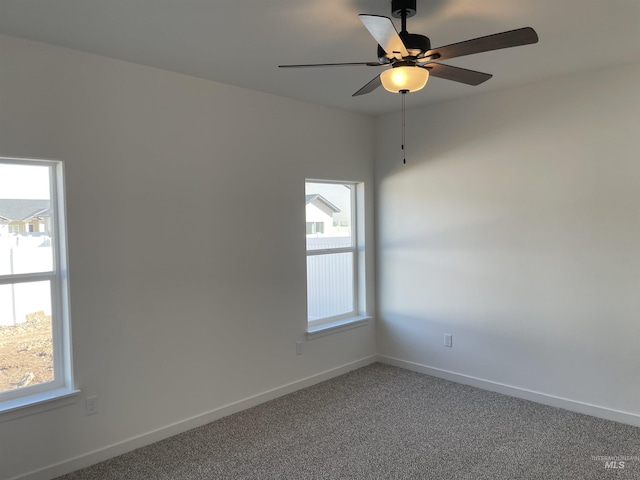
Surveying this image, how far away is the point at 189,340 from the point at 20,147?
5.40 ft

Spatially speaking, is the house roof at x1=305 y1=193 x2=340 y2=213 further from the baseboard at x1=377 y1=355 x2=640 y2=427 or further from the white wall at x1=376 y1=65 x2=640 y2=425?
the baseboard at x1=377 y1=355 x2=640 y2=427

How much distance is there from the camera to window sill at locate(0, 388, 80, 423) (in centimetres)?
250

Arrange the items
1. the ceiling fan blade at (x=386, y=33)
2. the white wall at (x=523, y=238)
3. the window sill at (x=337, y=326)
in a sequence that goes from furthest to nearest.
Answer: the window sill at (x=337, y=326), the white wall at (x=523, y=238), the ceiling fan blade at (x=386, y=33)

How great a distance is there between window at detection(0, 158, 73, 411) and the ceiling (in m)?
0.84

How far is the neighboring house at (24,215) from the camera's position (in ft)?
8.50

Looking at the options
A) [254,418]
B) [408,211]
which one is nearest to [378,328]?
[408,211]

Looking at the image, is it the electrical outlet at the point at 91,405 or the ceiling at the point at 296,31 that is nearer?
the ceiling at the point at 296,31

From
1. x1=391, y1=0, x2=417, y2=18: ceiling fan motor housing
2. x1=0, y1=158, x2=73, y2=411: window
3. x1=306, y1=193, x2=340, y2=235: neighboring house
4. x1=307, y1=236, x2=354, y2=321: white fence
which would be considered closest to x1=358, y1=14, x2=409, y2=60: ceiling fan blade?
x1=391, y1=0, x2=417, y2=18: ceiling fan motor housing

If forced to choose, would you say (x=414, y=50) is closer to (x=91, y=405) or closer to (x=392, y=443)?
(x=392, y=443)

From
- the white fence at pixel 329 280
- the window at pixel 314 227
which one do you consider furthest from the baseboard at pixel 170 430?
the window at pixel 314 227

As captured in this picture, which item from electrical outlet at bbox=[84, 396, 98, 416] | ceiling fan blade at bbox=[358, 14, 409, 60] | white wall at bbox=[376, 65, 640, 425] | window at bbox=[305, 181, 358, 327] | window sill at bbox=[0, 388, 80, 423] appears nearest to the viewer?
ceiling fan blade at bbox=[358, 14, 409, 60]

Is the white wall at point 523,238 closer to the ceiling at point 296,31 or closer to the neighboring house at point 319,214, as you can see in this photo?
the ceiling at point 296,31

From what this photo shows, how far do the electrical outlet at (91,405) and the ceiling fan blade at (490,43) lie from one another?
110 inches

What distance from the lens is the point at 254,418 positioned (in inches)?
136
